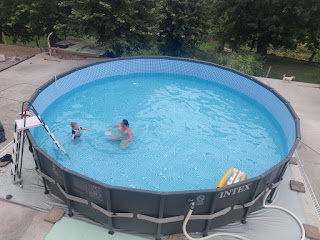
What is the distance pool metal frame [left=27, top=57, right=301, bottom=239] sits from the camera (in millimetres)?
5359

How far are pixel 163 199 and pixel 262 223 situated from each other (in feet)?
10.5

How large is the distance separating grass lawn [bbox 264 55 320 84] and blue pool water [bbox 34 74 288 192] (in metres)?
9.65

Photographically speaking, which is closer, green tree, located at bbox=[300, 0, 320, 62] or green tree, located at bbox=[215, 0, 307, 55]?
green tree, located at bbox=[300, 0, 320, 62]

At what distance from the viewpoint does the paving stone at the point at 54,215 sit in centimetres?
620

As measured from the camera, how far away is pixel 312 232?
6.38 meters

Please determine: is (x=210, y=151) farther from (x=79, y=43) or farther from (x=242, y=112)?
(x=79, y=43)

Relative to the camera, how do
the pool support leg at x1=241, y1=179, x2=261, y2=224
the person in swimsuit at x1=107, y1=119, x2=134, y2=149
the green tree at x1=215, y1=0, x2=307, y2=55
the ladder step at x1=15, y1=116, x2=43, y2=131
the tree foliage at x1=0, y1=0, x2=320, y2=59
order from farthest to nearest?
1. the green tree at x1=215, y1=0, x2=307, y2=55
2. the tree foliage at x1=0, y1=0, x2=320, y2=59
3. the person in swimsuit at x1=107, y1=119, x2=134, y2=149
4. the ladder step at x1=15, y1=116, x2=43, y2=131
5. the pool support leg at x1=241, y1=179, x2=261, y2=224

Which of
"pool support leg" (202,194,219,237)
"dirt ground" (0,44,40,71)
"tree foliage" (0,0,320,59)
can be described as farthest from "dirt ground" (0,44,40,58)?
"pool support leg" (202,194,219,237)

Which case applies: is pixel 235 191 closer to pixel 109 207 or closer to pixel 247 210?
Answer: pixel 247 210

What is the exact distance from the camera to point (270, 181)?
21.2 feet

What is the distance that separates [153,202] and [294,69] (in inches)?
866

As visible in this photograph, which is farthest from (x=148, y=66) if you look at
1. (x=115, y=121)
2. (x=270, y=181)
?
(x=270, y=181)

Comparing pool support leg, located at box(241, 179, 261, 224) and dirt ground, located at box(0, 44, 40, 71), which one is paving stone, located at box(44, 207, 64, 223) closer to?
pool support leg, located at box(241, 179, 261, 224)

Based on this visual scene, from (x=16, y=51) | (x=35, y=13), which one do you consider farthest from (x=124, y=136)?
(x=16, y=51)
